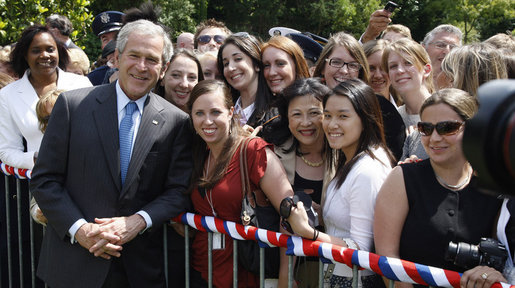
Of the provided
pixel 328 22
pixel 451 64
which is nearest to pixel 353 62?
pixel 451 64

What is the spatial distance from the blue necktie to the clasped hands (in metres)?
0.26

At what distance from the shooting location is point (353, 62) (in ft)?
13.0

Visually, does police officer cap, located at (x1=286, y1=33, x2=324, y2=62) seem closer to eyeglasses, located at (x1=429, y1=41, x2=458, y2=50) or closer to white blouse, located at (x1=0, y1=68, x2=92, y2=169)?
eyeglasses, located at (x1=429, y1=41, x2=458, y2=50)

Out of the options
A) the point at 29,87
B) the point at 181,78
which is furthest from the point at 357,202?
the point at 29,87

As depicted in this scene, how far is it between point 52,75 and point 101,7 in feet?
63.2

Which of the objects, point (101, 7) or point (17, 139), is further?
point (101, 7)

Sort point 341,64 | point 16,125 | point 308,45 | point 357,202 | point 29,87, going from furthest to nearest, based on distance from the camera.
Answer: point 308,45 → point 29,87 → point 16,125 → point 341,64 → point 357,202

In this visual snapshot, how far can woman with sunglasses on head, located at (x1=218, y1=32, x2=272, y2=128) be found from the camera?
402cm

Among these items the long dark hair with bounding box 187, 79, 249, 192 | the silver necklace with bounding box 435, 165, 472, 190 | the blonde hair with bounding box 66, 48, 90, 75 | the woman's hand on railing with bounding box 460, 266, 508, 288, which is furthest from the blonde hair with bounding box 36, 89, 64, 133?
the woman's hand on railing with bounding box 460, 266, 508, 288

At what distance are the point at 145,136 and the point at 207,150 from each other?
0.47m

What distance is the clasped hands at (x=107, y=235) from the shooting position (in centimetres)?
285

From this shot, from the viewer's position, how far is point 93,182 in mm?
2939

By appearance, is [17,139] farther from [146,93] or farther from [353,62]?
[353,62]

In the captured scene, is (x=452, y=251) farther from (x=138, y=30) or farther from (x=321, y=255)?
(x=138, y=30)
